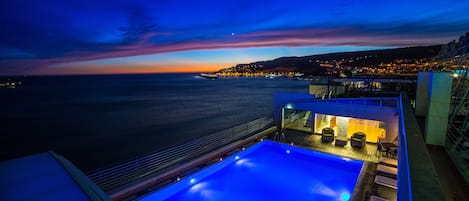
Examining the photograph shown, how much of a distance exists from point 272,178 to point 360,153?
11.3ft

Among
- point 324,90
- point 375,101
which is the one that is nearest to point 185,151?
point 375,101

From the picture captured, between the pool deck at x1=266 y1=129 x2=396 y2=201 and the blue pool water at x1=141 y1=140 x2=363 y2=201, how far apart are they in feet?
1.70

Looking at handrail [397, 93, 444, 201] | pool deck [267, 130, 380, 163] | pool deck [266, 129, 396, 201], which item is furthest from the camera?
pool deck [267, 130, 380, 163]

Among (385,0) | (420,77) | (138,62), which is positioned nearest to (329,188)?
(420,77)

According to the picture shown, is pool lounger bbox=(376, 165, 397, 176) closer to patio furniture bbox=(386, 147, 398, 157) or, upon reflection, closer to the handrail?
patio furniture bbox=(386, 147, 398, 157)

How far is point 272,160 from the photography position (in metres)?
8.48

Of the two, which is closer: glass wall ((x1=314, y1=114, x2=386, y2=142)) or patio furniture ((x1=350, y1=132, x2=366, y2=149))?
patio furniture ((x1=350, y1=132, x2=366, y2=149))

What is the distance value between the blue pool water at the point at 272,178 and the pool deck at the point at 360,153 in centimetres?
52

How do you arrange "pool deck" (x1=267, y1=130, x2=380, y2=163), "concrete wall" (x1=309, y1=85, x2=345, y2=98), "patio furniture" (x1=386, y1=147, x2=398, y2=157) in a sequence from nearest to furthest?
"patio furniture" (x1=386, y1=147, x2=398, y2=157)
"pool deck" (x1=267, y1=130, x2=380, y2=163)
"concrete wall" (x1=309, y1=85, x2=345, y2=98)

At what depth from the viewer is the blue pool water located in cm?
621

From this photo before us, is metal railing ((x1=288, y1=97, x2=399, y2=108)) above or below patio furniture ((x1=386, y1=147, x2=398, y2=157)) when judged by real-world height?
above

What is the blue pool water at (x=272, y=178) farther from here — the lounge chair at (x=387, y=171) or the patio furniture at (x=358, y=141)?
the patio furniture at (x=358, y=141)

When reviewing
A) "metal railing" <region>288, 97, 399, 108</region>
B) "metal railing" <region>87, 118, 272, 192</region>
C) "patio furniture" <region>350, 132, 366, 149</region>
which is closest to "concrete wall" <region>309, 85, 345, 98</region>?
"metal railing" <region>288, 97, 399, 108</region>

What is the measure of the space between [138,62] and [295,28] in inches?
1422
